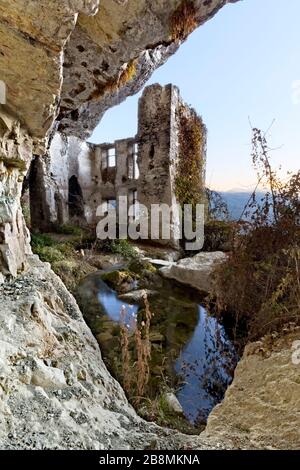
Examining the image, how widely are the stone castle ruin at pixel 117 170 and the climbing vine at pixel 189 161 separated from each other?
0.29ft

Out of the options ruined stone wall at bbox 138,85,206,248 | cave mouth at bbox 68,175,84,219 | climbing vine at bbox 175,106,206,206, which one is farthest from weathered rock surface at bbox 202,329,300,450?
cave mouth at bbox 68,175,84,219

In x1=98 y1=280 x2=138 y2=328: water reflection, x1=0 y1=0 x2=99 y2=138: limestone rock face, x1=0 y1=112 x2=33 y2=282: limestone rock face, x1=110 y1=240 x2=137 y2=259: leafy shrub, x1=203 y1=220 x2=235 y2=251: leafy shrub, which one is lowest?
x1=98 y1=280 x2=138 y2=328: water reflection

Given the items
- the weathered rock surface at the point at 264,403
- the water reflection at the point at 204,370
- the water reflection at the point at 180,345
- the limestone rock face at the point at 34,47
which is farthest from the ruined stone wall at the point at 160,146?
the limestone rock face at the point at 34,47

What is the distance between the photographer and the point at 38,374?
1548mm

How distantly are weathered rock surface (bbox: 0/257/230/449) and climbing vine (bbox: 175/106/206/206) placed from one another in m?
9.88

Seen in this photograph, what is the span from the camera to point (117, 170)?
17.3m

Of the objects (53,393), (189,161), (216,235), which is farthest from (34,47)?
(189,161)

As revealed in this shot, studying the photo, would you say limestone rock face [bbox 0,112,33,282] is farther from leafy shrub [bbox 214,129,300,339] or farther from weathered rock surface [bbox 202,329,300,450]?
leafy shrub [bbox 214,129,300,339]

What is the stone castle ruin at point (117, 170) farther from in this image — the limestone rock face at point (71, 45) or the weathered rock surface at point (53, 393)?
the weathered rock surface at point (53, 393)

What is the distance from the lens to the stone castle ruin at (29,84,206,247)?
Result: 1147 centimetres

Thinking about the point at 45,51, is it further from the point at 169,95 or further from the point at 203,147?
the point at 203,147

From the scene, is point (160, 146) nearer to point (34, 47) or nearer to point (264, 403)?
point (34, 47)

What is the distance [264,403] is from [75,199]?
15.7m
